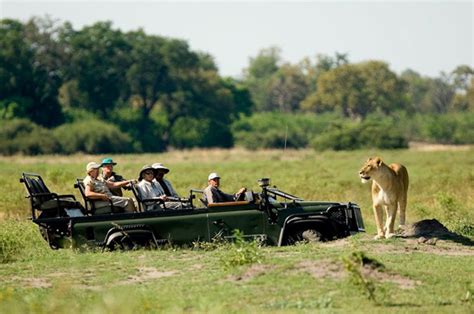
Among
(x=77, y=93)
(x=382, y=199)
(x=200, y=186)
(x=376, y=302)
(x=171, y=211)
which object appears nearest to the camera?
(x=376, y=302)

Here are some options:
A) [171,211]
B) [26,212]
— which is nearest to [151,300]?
[171,211]

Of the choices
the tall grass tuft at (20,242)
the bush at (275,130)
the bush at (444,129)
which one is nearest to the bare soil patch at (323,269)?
the tall grass tuft at (20,242)

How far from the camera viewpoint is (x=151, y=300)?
11.8 metres

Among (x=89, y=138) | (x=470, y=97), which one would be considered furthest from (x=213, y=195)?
(x=470, y=97)

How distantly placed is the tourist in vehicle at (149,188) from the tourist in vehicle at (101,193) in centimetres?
18

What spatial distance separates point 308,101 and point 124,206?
79.3 m

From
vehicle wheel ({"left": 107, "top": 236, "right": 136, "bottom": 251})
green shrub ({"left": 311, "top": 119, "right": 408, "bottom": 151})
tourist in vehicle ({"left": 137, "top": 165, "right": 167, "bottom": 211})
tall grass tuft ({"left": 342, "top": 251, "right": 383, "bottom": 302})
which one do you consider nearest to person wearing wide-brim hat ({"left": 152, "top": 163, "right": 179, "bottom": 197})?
tourist in vehicle ({"left": 137, "top": 165, "right": 167, "bottom": 211})

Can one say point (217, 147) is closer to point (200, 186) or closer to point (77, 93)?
point (77, 93)

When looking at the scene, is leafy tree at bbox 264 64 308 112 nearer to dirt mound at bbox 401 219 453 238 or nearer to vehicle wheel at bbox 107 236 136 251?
dirt mound at bbox 401 219 453 238

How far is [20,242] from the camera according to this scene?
53.7 ft

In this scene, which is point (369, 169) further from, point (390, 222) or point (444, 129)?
point (444, 129)

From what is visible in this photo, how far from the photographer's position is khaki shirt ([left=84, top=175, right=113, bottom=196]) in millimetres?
15852

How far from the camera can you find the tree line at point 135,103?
209 ft

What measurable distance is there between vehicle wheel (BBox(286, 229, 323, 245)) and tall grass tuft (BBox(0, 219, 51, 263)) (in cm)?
305
